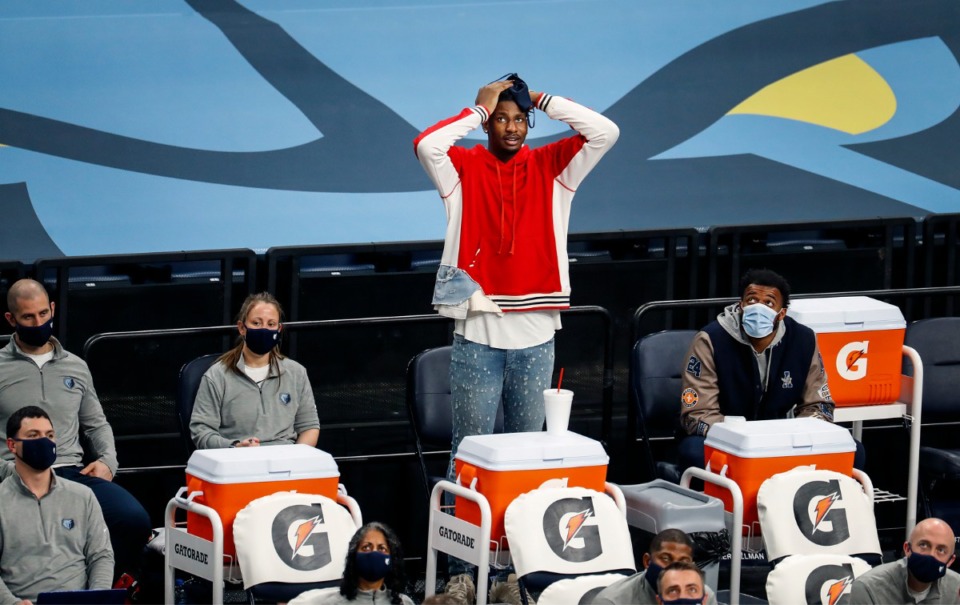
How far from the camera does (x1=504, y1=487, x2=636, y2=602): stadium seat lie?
4.81m

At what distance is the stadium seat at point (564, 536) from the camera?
15.8ft

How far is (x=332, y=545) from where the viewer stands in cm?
491

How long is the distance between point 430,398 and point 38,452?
5.10ft

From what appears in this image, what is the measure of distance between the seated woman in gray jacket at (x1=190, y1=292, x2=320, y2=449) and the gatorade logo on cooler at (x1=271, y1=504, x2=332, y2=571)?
2.53 feet

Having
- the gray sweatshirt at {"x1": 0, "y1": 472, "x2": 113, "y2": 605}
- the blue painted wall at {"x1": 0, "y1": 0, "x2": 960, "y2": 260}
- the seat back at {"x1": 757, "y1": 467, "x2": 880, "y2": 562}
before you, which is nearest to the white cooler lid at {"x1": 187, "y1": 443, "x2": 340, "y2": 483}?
the gray sweatshirt at {"x1": 0, "y1": 472, "x2": 113, "y2": 605}

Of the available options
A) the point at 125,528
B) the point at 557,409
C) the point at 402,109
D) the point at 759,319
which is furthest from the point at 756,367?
the point at 402,109

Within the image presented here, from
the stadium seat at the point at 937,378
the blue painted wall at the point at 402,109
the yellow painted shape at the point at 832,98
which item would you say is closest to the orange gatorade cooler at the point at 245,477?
the stadium seat at the point at 937,378

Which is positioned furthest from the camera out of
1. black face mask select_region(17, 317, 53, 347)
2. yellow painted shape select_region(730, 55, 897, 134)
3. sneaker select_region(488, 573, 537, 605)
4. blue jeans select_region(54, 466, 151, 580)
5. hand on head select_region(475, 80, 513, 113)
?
yellow painted shape select_region(730, 55, 897, 134)

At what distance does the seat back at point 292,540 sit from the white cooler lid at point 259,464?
98mm

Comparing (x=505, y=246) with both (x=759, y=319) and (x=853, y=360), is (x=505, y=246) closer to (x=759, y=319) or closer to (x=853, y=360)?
(x=759, y=319)

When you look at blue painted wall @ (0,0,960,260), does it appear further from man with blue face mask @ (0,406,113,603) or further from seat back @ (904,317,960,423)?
man with blue face mask @ (0,406,113,603)

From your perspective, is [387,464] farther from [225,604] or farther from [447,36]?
[447,36]

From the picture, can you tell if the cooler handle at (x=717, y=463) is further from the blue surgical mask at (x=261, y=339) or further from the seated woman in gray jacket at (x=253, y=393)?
the blue surgical mask at (x=261, y=339)

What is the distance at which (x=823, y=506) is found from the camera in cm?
519
